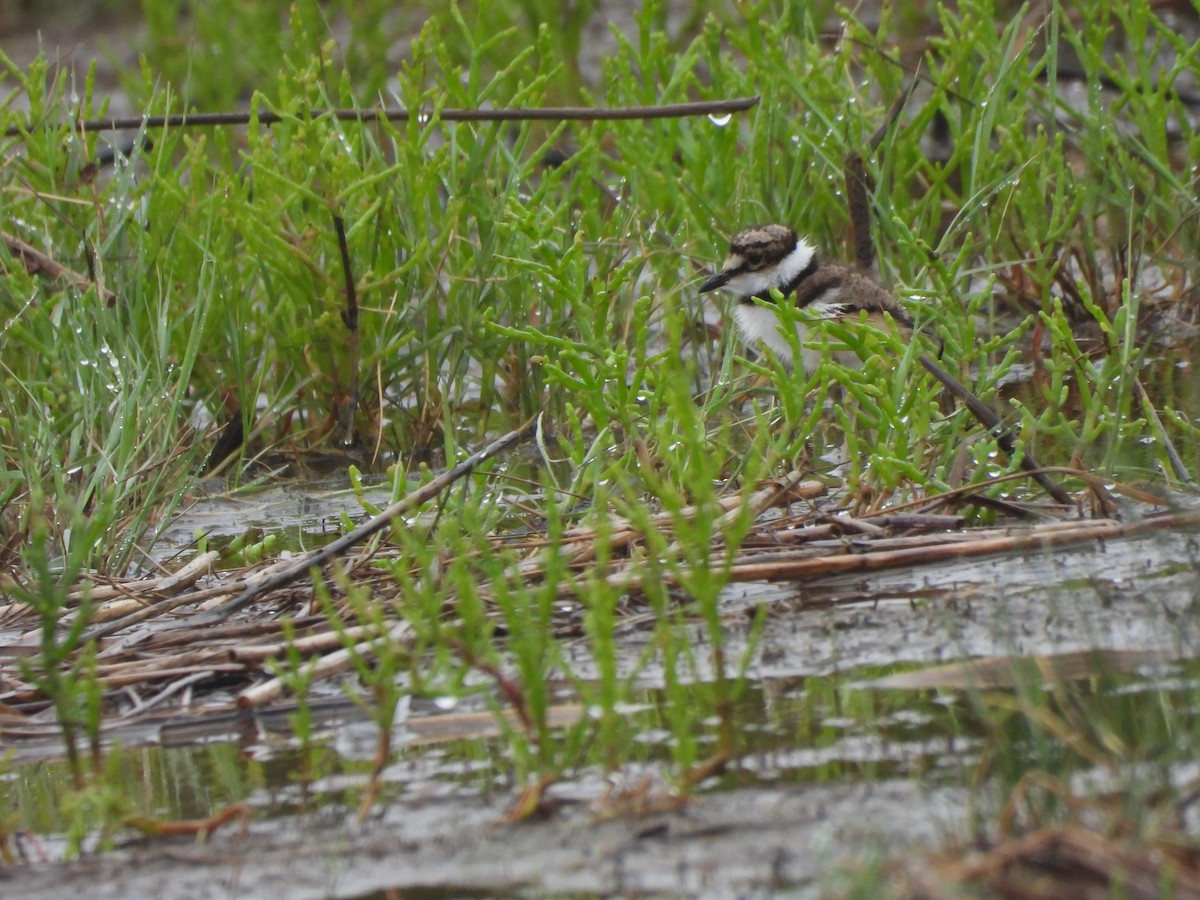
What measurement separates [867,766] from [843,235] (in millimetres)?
4638

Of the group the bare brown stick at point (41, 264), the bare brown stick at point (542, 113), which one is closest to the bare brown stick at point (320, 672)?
the bare brown stick at point (41, 264)

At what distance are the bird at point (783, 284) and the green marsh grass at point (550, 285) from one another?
0.15m

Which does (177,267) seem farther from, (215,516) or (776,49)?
(776,49)

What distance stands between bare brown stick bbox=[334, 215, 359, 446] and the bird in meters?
1.21

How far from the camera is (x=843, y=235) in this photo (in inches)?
287

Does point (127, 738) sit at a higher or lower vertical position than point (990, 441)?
lower

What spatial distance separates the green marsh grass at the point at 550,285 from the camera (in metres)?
4.62

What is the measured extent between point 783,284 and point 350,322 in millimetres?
1503

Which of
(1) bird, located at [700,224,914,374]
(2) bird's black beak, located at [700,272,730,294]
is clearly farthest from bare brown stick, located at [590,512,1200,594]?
(2) bird's black beak, located at [700,272,730,294]

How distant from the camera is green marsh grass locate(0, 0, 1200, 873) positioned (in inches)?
182

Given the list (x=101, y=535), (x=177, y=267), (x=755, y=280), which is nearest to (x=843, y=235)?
(x=755, y=280)

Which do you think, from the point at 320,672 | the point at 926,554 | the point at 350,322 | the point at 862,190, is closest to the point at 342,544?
the point at 320,672

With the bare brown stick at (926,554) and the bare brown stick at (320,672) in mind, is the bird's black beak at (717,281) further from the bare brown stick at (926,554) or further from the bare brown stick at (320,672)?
the bare brown stick at (320,672)

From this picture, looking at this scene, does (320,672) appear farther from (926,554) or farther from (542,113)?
(542,113)
